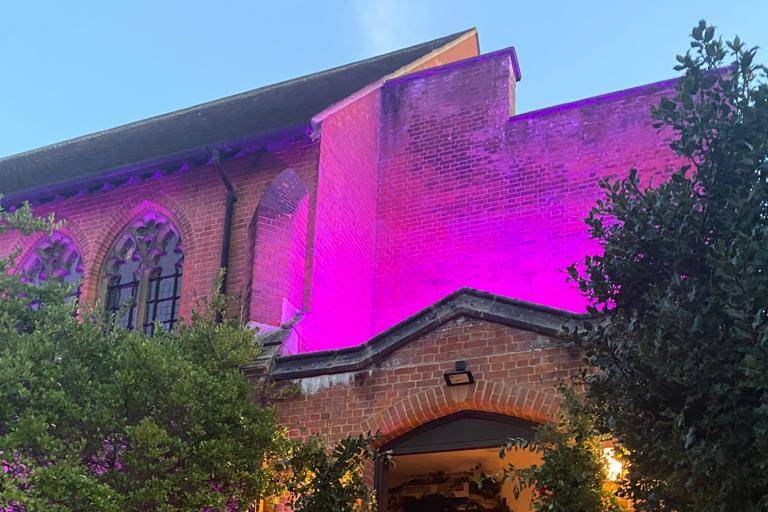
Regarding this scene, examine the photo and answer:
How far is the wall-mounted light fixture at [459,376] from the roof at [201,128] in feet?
19.8

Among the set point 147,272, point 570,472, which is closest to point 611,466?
point 570,472

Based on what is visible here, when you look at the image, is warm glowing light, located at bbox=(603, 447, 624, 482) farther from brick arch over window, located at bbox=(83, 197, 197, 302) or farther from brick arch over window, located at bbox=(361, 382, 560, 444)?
brick arch over window, located at bbox=(83, 197, 197, 302)

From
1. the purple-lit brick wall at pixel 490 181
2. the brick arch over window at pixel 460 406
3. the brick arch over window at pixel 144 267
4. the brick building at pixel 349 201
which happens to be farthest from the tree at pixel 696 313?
the brick arch over window at pixel 144 267

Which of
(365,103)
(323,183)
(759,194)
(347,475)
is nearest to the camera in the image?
(759,194)

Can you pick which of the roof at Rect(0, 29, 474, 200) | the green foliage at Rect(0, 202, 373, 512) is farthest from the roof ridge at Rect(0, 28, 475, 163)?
the green foliage at Rect(0, 202, 373, 512)

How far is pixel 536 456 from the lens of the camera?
10742 millimetres

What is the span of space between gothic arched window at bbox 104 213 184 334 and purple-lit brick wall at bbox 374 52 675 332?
3.58 meters

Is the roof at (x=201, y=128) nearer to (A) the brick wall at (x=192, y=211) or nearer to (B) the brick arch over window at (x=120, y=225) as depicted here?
(A) the brick wall at (x=192, y=211)

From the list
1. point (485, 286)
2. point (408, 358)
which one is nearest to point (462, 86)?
point (485, 286)

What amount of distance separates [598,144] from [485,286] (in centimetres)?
315

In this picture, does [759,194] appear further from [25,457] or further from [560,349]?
[25,457]

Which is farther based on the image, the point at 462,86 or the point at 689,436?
the point at 462,86

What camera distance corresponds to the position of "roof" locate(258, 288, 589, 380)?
959cm

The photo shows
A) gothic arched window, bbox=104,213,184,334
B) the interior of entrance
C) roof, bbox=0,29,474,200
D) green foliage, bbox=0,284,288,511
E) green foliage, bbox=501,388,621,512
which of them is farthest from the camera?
roof, bbox=0,29,474,200
